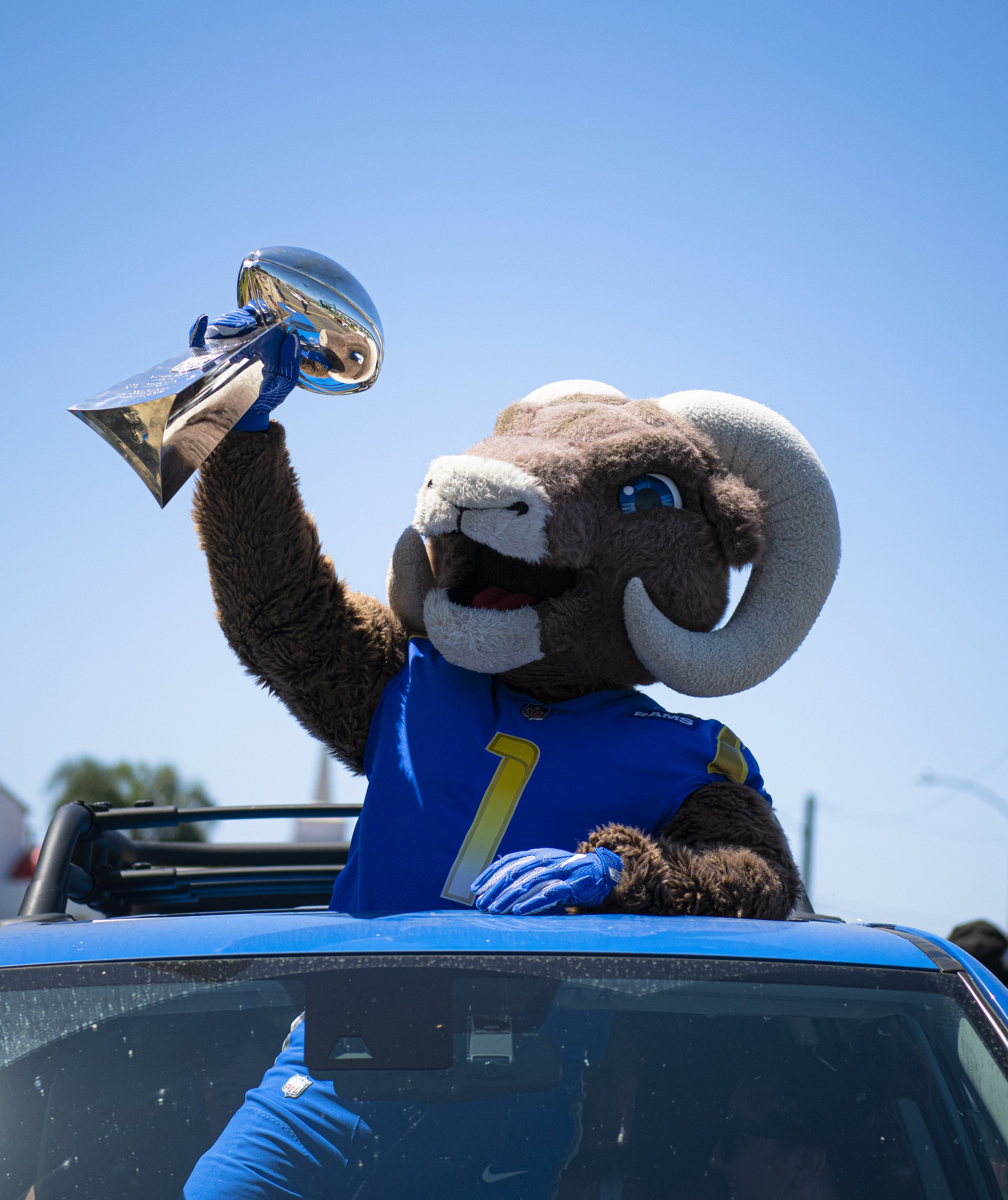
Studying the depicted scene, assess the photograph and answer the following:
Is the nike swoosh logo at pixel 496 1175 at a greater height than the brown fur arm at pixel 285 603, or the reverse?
the brown fur arm at pixel 285 603

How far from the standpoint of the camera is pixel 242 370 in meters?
2.60

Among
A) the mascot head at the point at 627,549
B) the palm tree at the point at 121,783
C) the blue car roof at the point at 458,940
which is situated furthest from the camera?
the palm tree at the point at 121,783

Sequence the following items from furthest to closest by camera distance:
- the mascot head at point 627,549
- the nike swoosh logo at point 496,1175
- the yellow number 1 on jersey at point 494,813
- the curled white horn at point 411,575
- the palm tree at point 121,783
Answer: the palm tree at point 121,783, the curled white horn at point 411,575, the mascot head at point 627,549, the yellow number 1 on jersey at point 494,813, the nike swoosh logo at point 496,1175

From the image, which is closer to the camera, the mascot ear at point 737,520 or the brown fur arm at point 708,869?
the brown fur arm at point 708,869

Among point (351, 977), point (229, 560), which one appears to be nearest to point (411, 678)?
point (229, 560)

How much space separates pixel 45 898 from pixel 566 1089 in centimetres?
190

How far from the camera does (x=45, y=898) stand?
117 inches

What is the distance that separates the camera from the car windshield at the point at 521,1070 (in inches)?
58.7

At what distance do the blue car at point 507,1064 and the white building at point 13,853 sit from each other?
9.51 feet

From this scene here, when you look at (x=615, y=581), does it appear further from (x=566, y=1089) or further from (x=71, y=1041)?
(x=71, y=1041)

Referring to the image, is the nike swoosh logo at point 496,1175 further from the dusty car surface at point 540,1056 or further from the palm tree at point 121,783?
the palm tree at point 121,783

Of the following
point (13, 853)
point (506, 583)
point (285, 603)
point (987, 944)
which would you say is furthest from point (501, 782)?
point (987, 944)

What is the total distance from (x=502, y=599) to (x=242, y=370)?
2.61 feet

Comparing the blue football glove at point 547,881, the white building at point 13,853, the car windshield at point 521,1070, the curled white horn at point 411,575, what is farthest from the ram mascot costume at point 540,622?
the white building at point 13,853
